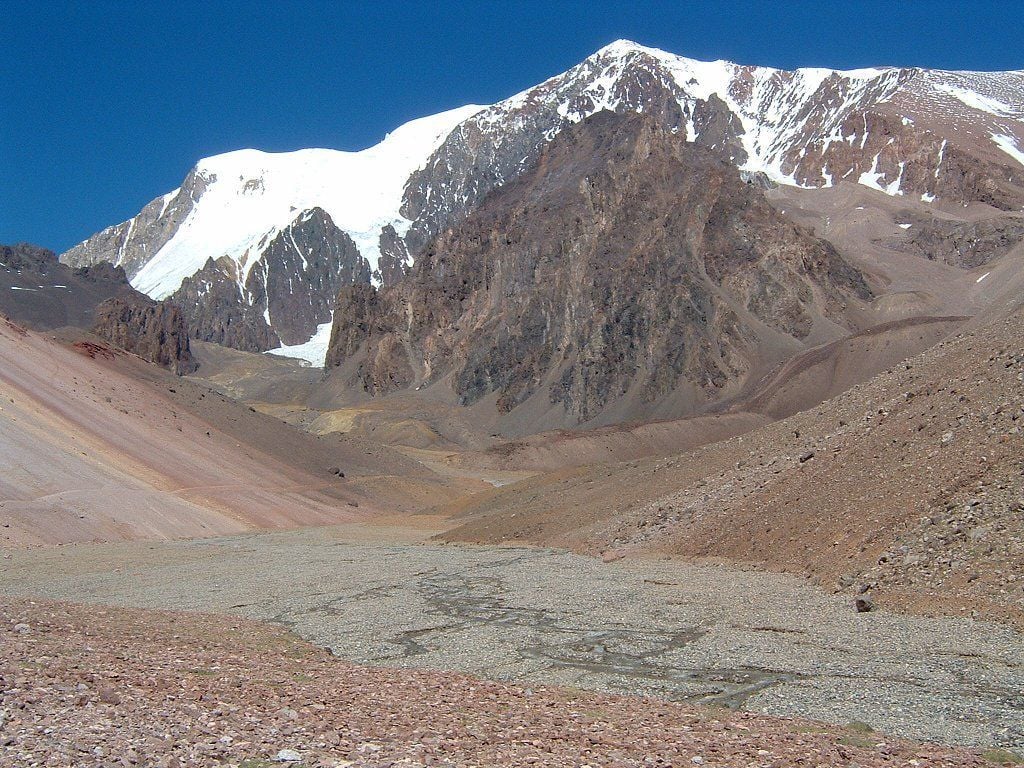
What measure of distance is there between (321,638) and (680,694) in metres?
8.60

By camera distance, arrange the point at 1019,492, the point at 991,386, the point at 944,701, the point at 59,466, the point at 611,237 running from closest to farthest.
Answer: the point at 944,701, the point at 1019,492, the point at 991,386, the point at 59,466, the point at 611,237

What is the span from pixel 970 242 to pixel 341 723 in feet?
671

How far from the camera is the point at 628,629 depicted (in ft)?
67.7

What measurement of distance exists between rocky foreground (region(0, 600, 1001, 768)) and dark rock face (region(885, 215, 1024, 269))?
192 m

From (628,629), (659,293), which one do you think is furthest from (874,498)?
(659,293)

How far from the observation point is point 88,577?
33.2 m

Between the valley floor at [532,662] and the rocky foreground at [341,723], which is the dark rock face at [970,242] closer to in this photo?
the valley floor at [532,662]

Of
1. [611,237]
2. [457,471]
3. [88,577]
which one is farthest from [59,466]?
[611,237]

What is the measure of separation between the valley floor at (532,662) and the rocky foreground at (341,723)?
2.0 inches

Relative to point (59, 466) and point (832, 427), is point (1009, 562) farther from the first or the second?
point (59, 466)

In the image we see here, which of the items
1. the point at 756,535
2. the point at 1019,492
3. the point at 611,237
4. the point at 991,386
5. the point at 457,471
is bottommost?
the point at 457,471

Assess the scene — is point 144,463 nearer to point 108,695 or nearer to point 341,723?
point 108,695

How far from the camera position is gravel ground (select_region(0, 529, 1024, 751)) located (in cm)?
1446

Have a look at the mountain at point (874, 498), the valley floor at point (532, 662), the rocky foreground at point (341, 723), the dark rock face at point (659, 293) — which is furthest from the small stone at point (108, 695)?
the dark rock face at point (659, 293)
